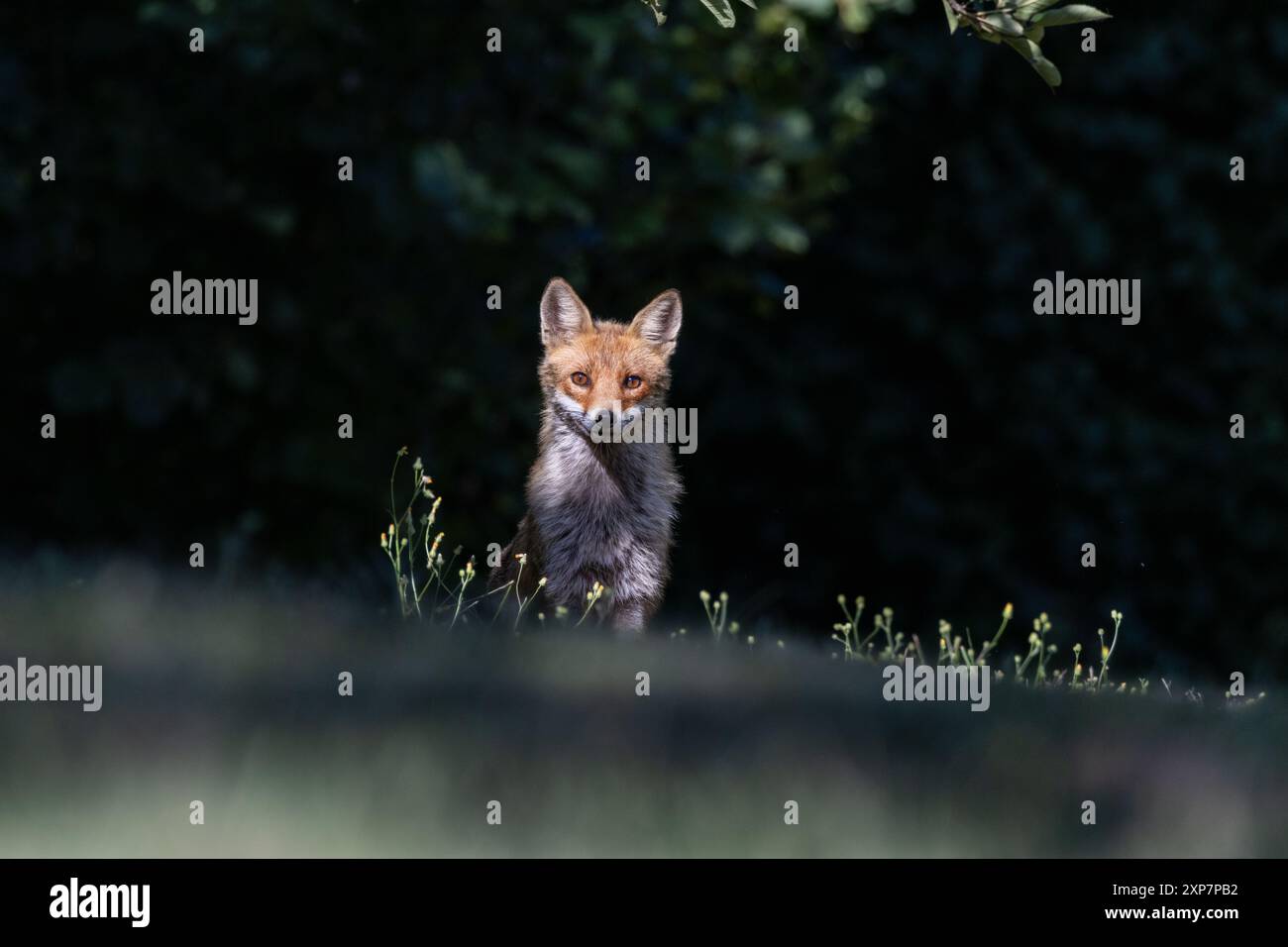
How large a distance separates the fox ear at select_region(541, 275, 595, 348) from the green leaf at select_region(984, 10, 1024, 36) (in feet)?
4.23

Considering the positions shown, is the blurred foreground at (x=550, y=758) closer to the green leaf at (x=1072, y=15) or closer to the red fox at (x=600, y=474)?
the red fox at (x=600, y=474)

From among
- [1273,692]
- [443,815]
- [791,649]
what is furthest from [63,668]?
[1273,692]

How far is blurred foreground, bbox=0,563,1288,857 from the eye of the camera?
2.64 metres

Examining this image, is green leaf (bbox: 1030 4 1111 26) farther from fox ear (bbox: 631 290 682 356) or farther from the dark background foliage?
the dark background foliage

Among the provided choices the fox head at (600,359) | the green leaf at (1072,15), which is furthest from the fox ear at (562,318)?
the green leaf at (1072,15)

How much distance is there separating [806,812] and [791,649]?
2012 millimetres

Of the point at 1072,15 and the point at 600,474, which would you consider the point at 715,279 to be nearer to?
the point at 600,474

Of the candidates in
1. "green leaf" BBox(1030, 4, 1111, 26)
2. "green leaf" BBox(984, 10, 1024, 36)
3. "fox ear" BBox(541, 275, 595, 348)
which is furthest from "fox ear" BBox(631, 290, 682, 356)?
"green leaf" BBox(1030, 4, 1111, 26)

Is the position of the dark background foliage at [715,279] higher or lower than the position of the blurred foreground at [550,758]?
higher

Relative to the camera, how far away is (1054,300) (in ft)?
30.5

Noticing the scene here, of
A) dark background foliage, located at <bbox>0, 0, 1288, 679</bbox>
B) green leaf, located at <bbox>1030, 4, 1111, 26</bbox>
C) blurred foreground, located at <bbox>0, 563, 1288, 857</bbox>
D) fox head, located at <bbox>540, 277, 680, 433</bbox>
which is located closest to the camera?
blurred foreground, located at <bbox>0, 563, 1288, 857</bbox>

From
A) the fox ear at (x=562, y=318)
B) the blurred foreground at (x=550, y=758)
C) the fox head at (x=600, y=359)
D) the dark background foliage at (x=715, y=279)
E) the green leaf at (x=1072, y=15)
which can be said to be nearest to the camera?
the blurred foreground at (x=550, y=758)

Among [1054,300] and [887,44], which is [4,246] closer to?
[887,44]

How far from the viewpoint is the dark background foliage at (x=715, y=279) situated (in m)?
8.32
